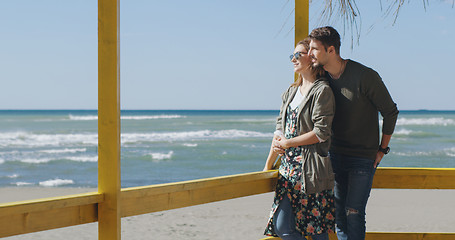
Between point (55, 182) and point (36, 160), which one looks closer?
point (55, 182)

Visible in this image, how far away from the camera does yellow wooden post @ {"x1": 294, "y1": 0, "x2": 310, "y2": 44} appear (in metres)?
2.29

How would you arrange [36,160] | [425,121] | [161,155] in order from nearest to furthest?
[36,160] → [161,155] → [425,121]

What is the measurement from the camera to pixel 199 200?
6.45 feet

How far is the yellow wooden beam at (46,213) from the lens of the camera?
1485mm

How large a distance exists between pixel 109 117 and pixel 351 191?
1.08m

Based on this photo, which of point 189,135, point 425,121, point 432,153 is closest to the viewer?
point 432,153

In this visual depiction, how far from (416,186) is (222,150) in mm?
12438

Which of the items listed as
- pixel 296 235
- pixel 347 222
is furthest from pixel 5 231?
pixel 347 222

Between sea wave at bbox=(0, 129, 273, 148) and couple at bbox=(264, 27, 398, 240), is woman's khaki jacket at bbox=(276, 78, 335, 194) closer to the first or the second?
couple at bbox=(264, 27, 398, 240)

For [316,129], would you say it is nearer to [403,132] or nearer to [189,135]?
[189,135]

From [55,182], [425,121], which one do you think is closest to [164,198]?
[55,182]

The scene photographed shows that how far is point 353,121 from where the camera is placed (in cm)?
203

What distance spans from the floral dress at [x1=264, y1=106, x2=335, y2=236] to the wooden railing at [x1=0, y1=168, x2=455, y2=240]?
0.19 m

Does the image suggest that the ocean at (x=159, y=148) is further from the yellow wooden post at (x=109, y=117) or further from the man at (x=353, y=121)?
the yellow wooden post at (x=109, y=117)
